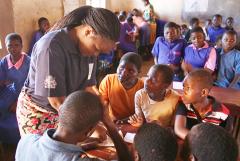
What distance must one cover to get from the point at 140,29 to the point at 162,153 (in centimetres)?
610

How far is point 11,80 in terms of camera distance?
2768mm

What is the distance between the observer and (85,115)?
1073 mm

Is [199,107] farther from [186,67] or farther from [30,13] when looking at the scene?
[30,13]

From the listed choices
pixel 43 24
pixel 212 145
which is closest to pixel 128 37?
pixel 43 24

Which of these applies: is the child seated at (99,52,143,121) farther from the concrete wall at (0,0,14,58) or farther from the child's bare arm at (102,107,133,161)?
the concrete wall at (0,0,14,58)

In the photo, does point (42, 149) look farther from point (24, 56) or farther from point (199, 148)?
point (24, 56)

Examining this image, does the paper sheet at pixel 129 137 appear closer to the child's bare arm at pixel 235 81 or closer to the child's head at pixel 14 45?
the child's head at pixel 14 45

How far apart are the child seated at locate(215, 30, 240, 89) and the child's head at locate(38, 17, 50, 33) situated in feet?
8.19

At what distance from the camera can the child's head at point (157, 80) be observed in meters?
1.91

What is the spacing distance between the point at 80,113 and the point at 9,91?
192 cm

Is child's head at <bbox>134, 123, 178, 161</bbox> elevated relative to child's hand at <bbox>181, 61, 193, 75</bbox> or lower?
elevated

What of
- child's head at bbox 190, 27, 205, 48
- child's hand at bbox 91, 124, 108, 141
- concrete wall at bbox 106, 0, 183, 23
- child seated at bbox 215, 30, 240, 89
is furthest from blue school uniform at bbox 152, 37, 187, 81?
concrete wall at bbox 106, 0, 183, 23

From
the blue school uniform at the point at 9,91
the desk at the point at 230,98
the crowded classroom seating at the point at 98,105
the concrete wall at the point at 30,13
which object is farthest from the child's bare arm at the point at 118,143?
the concrete wall at the point at 30,13

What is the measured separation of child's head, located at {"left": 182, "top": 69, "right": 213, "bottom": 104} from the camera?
1.78m
